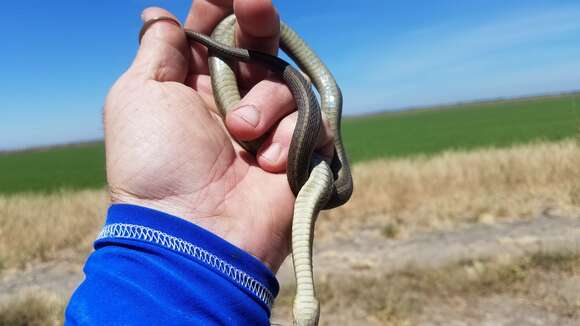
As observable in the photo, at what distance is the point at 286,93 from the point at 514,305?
3770mm

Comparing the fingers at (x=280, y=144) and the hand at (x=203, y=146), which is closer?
the hand at (x=203, y=146)

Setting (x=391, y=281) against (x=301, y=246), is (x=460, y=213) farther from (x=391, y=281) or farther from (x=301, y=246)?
(x=301, y=246)

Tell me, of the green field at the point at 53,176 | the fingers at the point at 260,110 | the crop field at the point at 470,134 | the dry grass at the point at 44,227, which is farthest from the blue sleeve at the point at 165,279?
the crop field at the point at 470,134

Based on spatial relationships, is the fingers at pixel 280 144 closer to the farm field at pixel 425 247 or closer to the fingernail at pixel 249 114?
the fingernail at pixel 249 114

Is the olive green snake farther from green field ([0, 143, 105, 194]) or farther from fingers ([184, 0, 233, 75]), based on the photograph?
green field ([0, 143, 105, 194])

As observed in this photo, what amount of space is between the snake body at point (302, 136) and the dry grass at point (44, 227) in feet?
22.8

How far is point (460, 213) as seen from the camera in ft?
28.8

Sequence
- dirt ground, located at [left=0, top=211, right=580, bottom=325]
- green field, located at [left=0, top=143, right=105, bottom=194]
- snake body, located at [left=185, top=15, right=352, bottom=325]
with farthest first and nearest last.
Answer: green field, located at [left=0, top=143, right=105, bottom=194], dirt ground, located at [left=0, top=211, right=580, bottom=325], snake body, located at [left=185, top=15, right=352, bottom=325]

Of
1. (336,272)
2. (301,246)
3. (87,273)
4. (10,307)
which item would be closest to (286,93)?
(301,246)

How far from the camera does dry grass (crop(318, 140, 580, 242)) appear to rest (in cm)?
854

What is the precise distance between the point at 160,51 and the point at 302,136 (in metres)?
1.01

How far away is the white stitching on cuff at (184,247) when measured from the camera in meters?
1.71

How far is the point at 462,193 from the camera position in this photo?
10023 millimetres


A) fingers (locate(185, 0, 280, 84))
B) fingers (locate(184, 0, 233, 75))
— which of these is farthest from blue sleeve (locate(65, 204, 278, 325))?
fingers (locate(184, 0, 233, 75))
